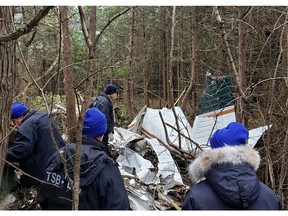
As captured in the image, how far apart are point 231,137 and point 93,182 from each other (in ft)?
2.71

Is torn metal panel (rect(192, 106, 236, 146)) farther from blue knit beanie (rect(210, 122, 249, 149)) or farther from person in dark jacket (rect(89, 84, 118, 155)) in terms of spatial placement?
blue knit beanie (rect(210, 122, 249, 149))

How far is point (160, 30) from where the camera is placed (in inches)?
523

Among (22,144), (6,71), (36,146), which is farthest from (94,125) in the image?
(36,146)

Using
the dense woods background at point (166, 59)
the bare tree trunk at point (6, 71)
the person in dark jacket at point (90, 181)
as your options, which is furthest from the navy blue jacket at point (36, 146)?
the bare tree trunk at point (6, 71)

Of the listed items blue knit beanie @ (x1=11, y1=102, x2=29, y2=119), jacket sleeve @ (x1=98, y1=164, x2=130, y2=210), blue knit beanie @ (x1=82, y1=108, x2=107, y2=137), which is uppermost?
blue knit beanie @ (x1=82, y1=108, x2=107, y2=137)

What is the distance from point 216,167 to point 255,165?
0.21 m

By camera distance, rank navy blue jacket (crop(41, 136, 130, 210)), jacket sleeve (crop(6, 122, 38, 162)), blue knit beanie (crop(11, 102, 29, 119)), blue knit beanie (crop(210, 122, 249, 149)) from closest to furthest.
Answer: blue knit beanie (crop(210, 122, 249, 149))
navy blue jacket (crop(41, 136, 130, 210))
jacket sleeve (crop(6, 122, 38, 162))
blue knit beanie (crop(11, 102, 29, 119))

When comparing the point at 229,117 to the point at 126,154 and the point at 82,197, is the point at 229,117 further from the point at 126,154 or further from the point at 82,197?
the point at 82,197

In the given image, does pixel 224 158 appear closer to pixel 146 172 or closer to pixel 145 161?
pixel 146 172

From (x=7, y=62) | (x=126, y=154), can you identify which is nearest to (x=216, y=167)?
(x=7, y=62)

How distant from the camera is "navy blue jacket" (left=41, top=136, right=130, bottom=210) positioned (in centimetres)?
207

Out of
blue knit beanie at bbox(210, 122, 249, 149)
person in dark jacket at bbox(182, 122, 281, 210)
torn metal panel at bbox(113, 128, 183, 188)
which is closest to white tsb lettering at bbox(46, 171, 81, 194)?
person in dark jacket at bbox(182, 122, 281, 210)

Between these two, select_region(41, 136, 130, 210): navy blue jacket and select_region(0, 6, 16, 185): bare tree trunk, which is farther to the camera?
select_region(41, 136, 130, 210): navy blue jacket

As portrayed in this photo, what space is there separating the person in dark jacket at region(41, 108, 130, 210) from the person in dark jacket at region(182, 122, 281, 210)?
52 cm
